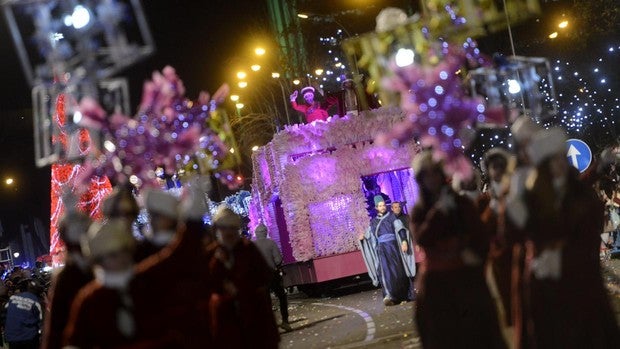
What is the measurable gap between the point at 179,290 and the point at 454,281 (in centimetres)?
206

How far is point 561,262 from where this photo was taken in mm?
5602

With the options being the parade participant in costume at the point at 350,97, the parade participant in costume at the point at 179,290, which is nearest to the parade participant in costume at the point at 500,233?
the parade participant in costume at the point at 179,290

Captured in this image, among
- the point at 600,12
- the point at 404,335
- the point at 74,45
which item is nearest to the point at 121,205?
the point at 74,45

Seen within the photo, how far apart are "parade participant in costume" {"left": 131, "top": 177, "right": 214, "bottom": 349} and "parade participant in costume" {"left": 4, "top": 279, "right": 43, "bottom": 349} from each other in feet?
21.6

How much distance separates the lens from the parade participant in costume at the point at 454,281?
591 centimetres

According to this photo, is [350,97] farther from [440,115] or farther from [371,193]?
[440,115]

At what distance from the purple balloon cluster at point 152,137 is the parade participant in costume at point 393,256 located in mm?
4387

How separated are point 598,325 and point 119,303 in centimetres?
331

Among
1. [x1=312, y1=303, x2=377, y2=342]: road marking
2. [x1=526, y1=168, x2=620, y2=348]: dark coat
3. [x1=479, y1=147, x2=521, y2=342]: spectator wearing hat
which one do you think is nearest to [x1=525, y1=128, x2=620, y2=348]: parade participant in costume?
[x1=526, y1=168, x2=620, y2=348]: dark coat

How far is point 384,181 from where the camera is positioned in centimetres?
2139

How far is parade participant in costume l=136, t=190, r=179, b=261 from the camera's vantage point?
224 inches

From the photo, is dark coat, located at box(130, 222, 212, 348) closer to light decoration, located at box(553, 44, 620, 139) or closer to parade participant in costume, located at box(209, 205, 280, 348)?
parade participant in costume, located at box(209, 205, 280, 348)

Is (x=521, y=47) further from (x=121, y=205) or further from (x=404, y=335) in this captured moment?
(x=121, y=205)

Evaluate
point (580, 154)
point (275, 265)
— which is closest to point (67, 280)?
point (580, 154)
